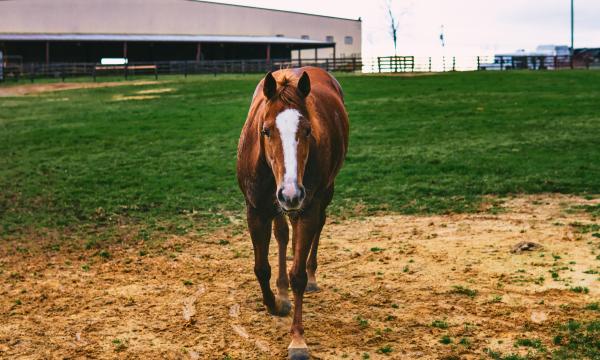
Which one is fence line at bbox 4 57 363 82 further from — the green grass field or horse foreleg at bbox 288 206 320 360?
horse foreleg at bbox 288 206 320 360

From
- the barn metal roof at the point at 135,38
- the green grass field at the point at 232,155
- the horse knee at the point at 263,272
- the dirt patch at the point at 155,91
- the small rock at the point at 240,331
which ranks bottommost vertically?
the small rock at the point at 240,331

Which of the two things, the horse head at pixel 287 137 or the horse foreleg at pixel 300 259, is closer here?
the horse head at pixel 287 137

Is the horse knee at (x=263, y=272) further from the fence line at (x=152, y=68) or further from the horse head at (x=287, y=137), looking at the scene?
the fence line at (x=152, y=68)

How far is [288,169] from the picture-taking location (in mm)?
4531

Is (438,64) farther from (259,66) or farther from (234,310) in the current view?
(234,310)

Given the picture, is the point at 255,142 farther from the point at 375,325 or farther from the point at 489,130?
the point at 489,130

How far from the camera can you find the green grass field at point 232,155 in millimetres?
10516

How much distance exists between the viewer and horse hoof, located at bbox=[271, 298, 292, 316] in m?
5.83

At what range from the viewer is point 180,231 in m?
9.11

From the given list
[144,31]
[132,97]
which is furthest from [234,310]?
[144,31]

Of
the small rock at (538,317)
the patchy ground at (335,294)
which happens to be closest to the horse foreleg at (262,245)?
the patchy ground at (335,294)

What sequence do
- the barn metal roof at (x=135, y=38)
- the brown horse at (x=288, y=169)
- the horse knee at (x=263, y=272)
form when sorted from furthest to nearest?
the barn metal roof at (x=135, y=38), the horse knee at (x=263, y=272), the brown horse at (x=288, y=169)

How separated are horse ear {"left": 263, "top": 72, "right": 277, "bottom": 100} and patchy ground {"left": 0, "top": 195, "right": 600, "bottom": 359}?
188 centimetres

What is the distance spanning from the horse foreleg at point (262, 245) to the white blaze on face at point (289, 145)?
0.99 m
